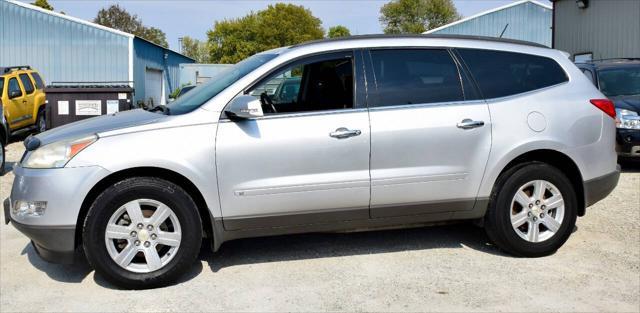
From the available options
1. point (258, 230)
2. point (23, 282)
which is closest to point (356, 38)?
point (258, 230)

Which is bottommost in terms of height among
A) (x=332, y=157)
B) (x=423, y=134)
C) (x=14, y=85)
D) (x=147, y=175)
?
(x=147, y=175)

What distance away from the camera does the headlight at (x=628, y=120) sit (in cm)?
839

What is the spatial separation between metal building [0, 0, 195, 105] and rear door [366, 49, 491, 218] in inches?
854

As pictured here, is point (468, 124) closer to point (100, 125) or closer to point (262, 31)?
point (100, 125)

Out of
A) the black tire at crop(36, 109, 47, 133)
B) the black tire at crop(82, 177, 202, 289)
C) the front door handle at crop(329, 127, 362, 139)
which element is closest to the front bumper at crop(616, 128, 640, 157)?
the front door handle at crop(329, 127, 362, 139)

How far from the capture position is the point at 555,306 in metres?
3.91

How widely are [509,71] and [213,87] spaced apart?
93.8 inches

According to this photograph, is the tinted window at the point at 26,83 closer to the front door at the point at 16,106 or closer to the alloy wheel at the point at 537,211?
the front door at the point at 16,106

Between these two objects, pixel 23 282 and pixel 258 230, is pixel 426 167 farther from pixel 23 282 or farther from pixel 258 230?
pixel 23 282

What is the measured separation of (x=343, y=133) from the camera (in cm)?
445

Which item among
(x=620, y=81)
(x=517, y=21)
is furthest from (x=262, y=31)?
(x=620, y=81)

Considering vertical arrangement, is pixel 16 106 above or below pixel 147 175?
above

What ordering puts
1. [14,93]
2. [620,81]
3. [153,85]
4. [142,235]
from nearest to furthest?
1. [142,235]
2. [620,81]
3. [14,93]
4. [153,85]

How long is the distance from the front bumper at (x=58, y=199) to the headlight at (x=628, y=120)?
710 centimetres
